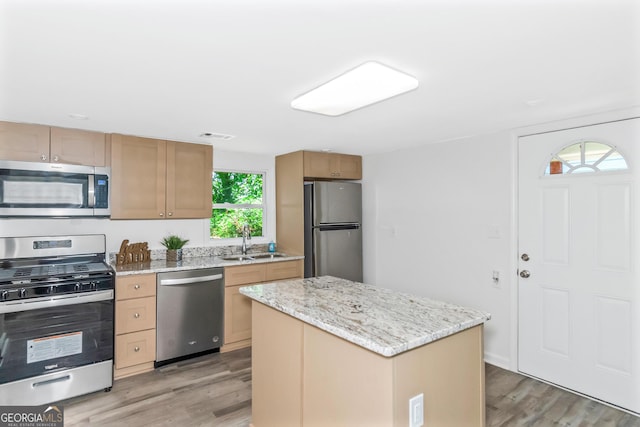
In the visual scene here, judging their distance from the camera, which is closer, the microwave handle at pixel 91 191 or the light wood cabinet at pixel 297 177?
the microwave handle at pixel 91 191

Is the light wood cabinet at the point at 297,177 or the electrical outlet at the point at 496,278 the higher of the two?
the light wood cabinet at the point at 297,177

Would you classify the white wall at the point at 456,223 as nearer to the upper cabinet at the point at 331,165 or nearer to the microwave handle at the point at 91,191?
the upper cabinet at the point at 331,165

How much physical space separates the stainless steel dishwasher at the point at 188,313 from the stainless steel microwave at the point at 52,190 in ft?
2.86

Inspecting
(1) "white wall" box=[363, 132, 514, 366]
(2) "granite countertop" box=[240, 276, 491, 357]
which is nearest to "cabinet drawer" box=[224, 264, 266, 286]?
(2) "granite countertop" box=[240, 276, 491, 357]

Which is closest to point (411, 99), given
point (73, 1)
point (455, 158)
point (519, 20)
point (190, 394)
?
point (519, 20)

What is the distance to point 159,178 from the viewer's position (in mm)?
3494

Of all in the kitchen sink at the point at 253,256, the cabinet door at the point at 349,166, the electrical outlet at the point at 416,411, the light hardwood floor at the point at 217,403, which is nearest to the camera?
the electrical outlet at the point at 416,411

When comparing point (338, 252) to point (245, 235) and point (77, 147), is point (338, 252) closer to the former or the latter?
point (245, 235)

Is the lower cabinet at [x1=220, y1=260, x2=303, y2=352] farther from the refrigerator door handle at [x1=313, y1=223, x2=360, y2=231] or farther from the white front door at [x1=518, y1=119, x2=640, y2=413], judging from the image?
the white front door at [x1=518, y1=119, x2=640, y2=413]

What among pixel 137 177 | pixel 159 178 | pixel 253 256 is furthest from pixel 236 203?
pixel 137 177

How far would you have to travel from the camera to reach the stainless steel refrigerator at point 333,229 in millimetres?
4215

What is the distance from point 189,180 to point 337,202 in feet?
5.68

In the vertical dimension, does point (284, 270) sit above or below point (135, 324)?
above

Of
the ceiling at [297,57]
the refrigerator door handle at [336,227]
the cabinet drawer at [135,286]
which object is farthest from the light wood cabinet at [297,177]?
the cabinet drawer at [135,286]
